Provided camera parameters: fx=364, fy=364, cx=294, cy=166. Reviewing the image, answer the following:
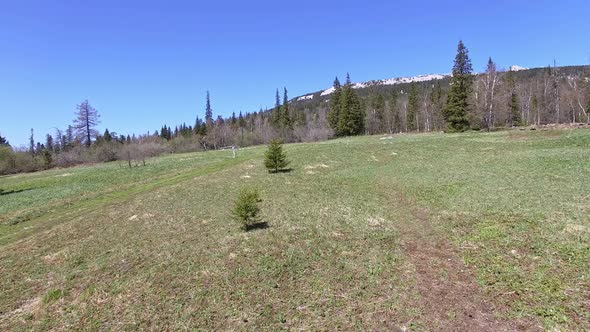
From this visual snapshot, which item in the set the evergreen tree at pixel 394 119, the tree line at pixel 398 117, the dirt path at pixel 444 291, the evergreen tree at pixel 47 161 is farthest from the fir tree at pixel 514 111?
the evergreen tree at pixel 47 161

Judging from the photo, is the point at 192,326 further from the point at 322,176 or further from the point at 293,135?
the point at 293,135

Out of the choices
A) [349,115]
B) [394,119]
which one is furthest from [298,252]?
[394,119]

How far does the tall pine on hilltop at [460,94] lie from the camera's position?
177 ft

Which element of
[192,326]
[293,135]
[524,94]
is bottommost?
[192,326]

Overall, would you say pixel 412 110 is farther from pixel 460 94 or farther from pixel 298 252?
pixel 298 252

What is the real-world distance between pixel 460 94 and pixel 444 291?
2008 inches

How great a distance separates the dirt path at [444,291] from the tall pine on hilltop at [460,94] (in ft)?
150

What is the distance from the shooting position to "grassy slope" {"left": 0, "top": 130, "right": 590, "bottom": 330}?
352 inches

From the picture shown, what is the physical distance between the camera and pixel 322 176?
26.5 meters

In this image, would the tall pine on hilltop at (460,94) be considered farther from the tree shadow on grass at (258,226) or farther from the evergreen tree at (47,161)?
the evergreen tree at (47,161)

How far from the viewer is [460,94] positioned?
53.8 metres

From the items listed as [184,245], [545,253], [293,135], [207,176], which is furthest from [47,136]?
[545,253]

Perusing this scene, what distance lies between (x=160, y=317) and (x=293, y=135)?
89400 millimetres

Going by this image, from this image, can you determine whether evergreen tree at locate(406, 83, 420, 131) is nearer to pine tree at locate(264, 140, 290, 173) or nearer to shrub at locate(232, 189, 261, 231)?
pine tree at locate(264, 140, 290, 173)
